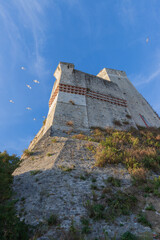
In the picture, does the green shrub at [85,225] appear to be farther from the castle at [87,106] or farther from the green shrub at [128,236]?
the castle at [87,106]

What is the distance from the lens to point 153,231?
150 inches

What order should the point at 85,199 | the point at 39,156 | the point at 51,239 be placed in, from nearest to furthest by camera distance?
the point at 51,239, the point at 85,199, the point at 39,156

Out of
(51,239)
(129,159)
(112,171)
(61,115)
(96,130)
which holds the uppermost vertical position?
(61,115)

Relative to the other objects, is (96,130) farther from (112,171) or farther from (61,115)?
(112,171)

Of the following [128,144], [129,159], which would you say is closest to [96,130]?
[128,144]

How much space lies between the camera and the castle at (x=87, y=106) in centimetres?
1182

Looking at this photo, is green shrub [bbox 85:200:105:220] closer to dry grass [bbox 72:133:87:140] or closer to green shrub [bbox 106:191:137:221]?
green shrub [bbox 106:191:137:221]

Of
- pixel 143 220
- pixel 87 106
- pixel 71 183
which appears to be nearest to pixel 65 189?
pixel 71 183

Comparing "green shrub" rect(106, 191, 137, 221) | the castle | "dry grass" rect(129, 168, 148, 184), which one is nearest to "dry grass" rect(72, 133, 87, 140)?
the castle

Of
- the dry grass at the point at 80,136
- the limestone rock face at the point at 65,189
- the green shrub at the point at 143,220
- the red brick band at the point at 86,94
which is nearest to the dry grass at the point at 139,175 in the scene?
the limestone rock face at the point at 65,189

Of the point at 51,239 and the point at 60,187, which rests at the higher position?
the point at 60,187

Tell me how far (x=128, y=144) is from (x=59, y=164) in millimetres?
4536

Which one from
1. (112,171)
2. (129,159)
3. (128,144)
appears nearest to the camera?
(112,171)

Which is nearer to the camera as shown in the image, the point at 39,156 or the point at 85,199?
the point at 85,199
